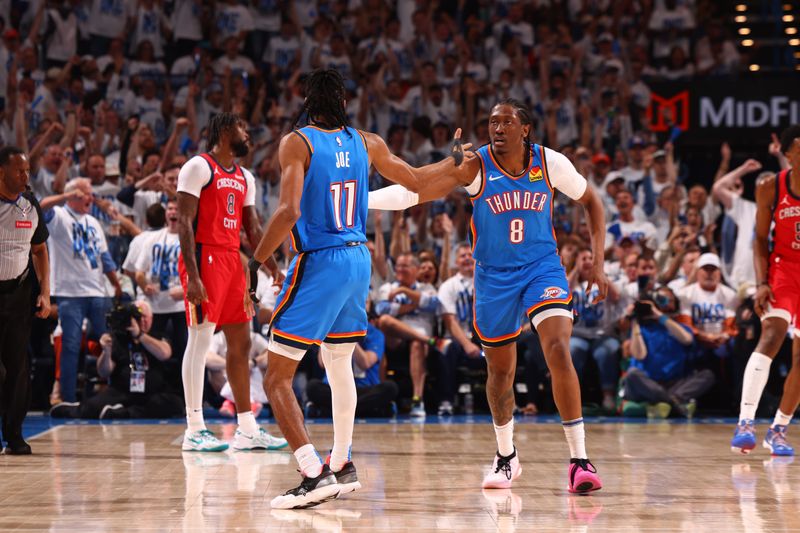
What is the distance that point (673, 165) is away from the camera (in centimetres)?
1413

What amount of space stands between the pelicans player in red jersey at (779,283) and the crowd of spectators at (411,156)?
3.26 m

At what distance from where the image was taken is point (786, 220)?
7711mm

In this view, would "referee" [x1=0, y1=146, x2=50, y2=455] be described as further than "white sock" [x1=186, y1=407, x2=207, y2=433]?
No

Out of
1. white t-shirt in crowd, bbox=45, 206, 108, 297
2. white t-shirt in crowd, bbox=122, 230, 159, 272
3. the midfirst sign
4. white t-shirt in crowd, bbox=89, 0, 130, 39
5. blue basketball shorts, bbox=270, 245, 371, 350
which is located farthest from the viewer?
white t-shirt in crowd, bbox=89, 0, 130, 39

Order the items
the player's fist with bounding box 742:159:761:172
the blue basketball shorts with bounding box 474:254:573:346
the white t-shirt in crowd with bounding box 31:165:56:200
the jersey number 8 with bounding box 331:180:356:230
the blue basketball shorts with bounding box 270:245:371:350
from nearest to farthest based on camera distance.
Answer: the blue basketball shorts with bounding box 270:245:371:350 < the jersey number 8 with bounding box 331:180:356:230 < the blue basketball shorts with bounding box 474:254:573:346 < the player's fist with bounding box 742:159:761:172 < the white t-shirt in crowd with bounding box 31:165:56:200

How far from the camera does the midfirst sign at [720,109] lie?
1529 cm

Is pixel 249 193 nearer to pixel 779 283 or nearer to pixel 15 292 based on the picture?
pixel 15 292

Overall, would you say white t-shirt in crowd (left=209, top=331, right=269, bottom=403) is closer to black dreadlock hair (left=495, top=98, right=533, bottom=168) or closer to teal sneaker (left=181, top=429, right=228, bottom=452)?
teal sneaker (left=181, top=429, right=228, bottom=452)

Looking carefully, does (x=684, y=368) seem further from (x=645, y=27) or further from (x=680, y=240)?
(x=645, y=27)

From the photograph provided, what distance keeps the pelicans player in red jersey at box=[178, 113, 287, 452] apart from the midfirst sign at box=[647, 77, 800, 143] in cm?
900

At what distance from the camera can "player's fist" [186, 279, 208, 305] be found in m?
7.37

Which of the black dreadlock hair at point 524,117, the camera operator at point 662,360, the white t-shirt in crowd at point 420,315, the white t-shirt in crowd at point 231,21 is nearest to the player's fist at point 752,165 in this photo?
the camera operator at point 662,360

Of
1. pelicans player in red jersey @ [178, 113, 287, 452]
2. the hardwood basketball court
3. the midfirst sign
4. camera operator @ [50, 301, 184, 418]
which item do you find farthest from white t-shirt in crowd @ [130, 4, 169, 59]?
pelicans player in red jersey @ [178, 113, 287, 452]

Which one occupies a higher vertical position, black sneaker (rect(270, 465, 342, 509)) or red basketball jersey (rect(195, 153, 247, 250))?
red basketball jersey (rect(195, 153, 247, 250))
